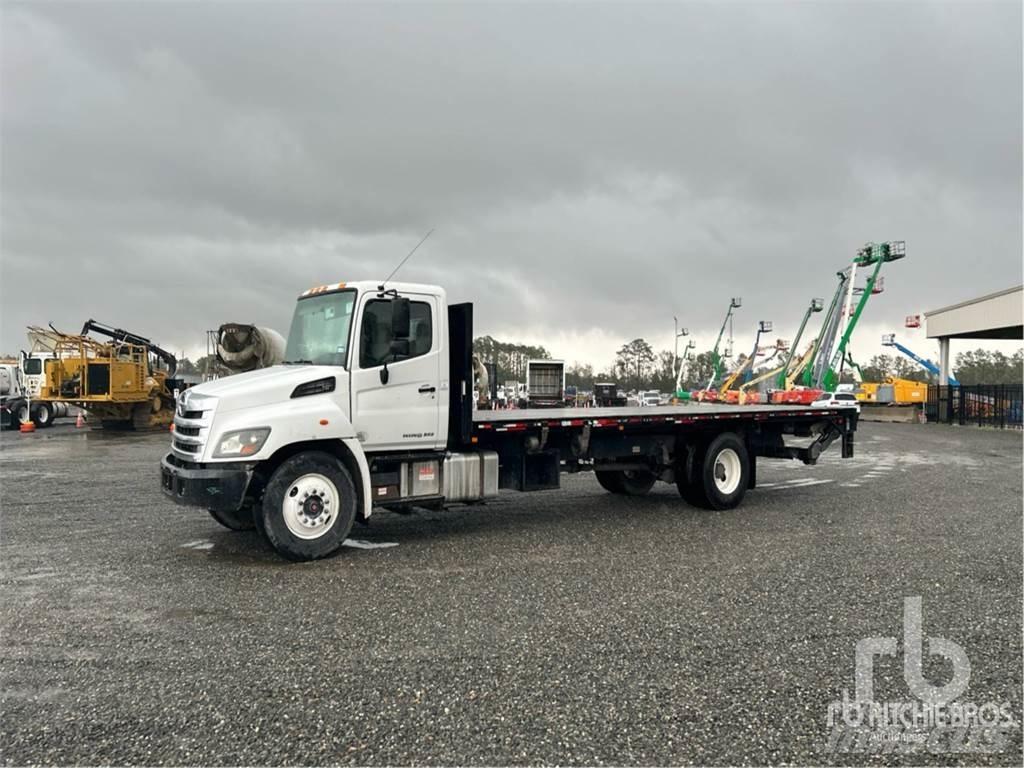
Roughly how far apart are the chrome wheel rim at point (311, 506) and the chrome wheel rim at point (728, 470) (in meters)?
5.52

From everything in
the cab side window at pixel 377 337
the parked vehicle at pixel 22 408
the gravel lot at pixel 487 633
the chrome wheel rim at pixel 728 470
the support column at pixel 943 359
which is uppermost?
the support column at pixel 943 359

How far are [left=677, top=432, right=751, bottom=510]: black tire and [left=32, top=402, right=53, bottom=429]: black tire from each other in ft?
88.1

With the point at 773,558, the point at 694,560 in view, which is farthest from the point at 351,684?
the point at 773,558

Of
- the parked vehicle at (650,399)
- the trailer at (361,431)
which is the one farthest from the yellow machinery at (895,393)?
the trailer at (361,431)

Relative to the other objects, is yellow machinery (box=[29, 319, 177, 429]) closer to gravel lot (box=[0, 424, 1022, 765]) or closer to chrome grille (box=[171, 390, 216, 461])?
gravel lot (box=[0, 424, 1022, 765])

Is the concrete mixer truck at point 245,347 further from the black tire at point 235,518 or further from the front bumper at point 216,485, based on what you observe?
the front bumper at point 216,485

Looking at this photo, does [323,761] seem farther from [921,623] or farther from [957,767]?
[921,623]

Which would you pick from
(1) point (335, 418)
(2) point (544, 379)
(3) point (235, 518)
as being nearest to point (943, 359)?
(2) point (544, 379)

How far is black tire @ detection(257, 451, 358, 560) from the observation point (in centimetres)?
670

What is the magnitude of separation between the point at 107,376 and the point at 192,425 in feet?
68.0

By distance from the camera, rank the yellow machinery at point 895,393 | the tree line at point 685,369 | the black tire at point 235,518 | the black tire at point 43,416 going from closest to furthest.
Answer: the black tire at point 235,518, the black tire at point 43,416, the yellow machinery at point 895,393, the tree line at point 685,369

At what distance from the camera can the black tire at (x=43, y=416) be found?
27.5 meters

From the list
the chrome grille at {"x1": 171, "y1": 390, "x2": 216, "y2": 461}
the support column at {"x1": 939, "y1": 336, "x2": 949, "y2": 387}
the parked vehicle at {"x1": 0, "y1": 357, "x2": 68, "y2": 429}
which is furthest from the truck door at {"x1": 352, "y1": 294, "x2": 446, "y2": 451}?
the support column at {"x1": 939, "y1": 336, "x2": 949, "y2": 387}

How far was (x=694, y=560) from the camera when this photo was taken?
Result: 23.1ft
